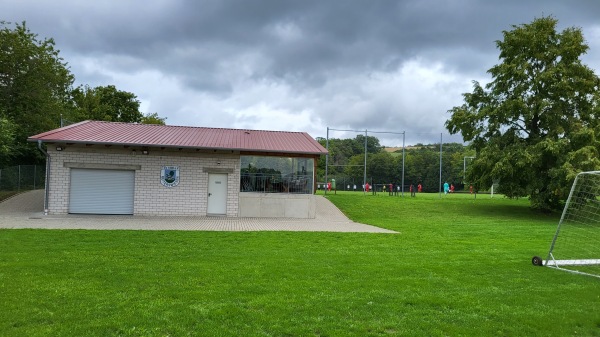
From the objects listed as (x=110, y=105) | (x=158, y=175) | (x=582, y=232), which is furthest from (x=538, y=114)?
(x=110, y=105)

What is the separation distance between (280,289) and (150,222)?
12194 millimetres

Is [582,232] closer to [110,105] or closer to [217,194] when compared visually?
[217,194]

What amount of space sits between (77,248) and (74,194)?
10.9 metres

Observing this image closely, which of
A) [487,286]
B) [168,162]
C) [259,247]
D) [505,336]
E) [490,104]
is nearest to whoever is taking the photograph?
[505,336]

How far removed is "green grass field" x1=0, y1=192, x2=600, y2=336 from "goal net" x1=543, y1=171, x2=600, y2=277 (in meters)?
0.61

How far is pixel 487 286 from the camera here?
7484 millimetres

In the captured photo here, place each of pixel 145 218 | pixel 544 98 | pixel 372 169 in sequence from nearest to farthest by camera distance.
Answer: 1. pixel 145 218
2. pixel 544 98
3. pixel 372 169

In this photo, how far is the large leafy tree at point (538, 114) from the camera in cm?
2522

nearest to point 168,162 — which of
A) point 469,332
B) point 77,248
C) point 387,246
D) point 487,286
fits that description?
point 77,248

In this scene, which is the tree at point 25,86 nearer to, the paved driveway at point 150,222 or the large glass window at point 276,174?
the paved driveway at point 150,222

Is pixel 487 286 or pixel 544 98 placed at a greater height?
pixel 544 98

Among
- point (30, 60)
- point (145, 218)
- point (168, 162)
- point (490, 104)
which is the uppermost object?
point (30, 60)

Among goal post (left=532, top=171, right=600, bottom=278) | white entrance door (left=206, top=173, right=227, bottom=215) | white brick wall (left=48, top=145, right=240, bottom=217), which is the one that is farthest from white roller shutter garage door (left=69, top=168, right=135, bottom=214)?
goal post (left=532, top=171, right=600, bottom=278)

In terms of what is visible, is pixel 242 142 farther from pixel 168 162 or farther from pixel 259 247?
pixel 259 247
